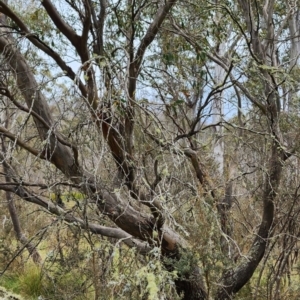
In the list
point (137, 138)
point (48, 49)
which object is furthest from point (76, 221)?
point (48, 49)

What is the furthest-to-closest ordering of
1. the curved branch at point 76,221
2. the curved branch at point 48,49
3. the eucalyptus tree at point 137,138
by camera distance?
1. the curved branch at point 76,221
2. the curved branch at point 48,49
3. the eucalyptus tree at point 137,138

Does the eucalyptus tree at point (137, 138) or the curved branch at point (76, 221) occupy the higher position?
the eucalyptus tree at point (137, 138)

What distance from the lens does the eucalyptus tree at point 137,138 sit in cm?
318

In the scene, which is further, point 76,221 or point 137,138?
point 137,138

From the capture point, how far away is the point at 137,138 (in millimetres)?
4285

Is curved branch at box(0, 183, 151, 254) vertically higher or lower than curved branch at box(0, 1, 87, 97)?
lower

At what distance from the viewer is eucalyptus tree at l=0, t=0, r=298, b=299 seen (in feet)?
10.4

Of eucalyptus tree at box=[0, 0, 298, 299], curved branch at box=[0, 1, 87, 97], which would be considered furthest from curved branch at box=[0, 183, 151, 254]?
curved branch at box=[0, 1, 87, 97]

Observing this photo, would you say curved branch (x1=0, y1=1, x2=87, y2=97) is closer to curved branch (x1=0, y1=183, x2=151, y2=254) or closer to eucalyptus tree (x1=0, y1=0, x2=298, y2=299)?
eucalyptus tree (x1=0, y1=0, x2=298, y2=299)

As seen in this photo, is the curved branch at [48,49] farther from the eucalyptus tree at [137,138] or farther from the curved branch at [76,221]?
the curved branch at [76,221]

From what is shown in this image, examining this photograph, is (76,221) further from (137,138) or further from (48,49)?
(48,49)

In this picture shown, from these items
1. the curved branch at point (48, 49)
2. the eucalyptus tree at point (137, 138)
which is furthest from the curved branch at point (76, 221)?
the curved branch at point (48, 49)

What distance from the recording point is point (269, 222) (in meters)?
4.61

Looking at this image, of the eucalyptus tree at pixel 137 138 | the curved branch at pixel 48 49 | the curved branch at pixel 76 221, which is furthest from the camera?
the curved branch at pixel 76 221
